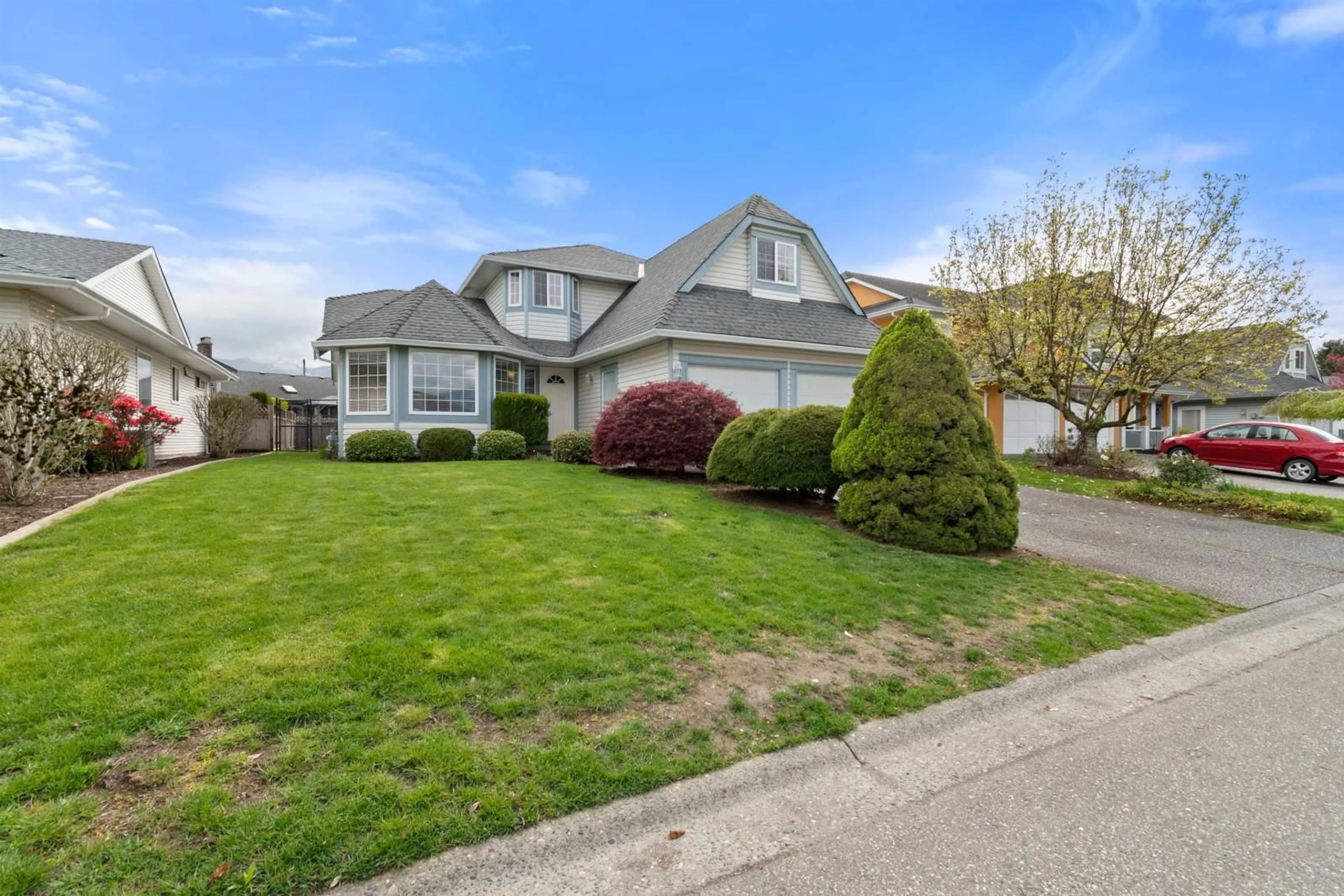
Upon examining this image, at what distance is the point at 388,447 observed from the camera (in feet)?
45.6

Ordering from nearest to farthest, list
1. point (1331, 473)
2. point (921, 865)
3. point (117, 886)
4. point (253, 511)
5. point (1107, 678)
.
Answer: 1. point (117, 886)
2. point (921, 865)
3. point (1107, 678)
4. point (253, 511)
5. point (1331, 473)

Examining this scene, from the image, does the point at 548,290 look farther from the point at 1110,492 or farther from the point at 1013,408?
the point at 1013,408

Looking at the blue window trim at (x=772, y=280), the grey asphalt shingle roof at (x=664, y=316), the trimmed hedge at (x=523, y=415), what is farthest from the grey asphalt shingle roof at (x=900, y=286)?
the trimmed hedge at (x=523, y=415)

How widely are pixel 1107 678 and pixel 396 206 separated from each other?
15823 millimetres

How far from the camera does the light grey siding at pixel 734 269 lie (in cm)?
1556

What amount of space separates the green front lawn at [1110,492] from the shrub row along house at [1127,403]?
70.4 inches

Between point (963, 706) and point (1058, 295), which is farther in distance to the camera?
point (1058, 295)

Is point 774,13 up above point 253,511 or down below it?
above

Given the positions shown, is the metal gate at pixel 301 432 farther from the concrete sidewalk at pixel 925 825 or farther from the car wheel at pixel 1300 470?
the car wheel at pixel 1300 470

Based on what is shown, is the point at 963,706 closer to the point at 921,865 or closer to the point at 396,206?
the point at 921,865

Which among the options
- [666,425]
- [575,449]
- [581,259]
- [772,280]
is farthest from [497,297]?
[666,425]

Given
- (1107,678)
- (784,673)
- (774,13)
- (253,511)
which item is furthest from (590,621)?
(774,13)

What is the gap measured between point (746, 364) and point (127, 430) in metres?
13.1

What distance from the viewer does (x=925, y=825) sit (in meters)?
2.35
